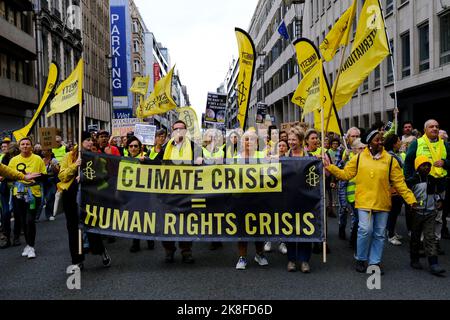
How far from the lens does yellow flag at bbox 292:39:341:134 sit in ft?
28.1

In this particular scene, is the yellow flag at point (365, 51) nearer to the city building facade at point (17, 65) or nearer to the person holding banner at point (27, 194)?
the person holding banner at point (27, 194)

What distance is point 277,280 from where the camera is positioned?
21.7ft

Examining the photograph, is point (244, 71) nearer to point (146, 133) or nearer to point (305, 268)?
point (305, 268)

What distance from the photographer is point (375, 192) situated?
673cm

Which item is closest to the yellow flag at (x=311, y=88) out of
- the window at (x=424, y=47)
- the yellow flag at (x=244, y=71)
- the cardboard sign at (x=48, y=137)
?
the yellow flag at (x=244, y=71)

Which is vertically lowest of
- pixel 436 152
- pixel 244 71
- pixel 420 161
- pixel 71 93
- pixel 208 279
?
pixel 208 279

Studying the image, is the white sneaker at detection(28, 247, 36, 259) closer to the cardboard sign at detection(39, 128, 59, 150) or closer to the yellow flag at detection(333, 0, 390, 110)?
the yellow flag at detection(333, 0, 390, 110)

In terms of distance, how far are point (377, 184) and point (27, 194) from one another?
5262 millimetres

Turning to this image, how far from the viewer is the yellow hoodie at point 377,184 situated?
266 inches

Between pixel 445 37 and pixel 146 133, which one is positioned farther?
pixel 445 37

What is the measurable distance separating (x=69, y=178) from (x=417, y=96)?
1907 cm

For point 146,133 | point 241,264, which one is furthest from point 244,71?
point 146,133

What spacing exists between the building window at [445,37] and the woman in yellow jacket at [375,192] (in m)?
16.0

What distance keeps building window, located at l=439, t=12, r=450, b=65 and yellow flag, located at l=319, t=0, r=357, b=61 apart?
44.5ft
